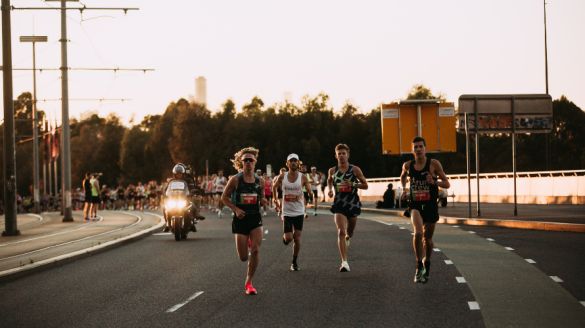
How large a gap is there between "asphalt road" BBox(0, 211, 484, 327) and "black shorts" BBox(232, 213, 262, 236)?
0.84 metres

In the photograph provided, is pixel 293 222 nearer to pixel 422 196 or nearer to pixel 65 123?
pixel 422 196

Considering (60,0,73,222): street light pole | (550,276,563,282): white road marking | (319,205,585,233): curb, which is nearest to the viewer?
(550,276,563,282): white road marking

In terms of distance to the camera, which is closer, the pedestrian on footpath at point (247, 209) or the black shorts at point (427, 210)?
the pedestrian on footpath at point (247, 209)

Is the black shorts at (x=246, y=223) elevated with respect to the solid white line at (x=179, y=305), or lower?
elevated

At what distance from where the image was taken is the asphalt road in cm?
1000

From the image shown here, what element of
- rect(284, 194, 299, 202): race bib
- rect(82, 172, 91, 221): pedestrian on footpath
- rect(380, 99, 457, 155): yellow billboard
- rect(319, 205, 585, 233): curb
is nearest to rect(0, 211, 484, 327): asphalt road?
rect(284, 194, 299, 202): race bib

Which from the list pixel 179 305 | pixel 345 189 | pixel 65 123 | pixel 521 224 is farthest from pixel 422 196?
pixel 65 123

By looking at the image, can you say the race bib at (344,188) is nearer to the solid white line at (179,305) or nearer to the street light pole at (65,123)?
the solid white line at (179,305)

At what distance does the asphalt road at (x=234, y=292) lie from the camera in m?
10.0

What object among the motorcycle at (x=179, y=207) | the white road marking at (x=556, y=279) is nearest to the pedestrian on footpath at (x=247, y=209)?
the white road marking at (x=556, y=279)

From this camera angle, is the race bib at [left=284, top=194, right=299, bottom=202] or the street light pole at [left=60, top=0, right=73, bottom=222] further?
the street light pole at [left=60, top=0, right=73, bottom=222]

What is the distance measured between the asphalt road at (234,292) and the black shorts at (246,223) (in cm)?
84

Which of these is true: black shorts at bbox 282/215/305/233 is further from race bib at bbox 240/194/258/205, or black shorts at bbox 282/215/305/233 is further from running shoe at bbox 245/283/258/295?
running shoe at bbox 245/283/258/295

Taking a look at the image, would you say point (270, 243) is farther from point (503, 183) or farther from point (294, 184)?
point (503, 183)
